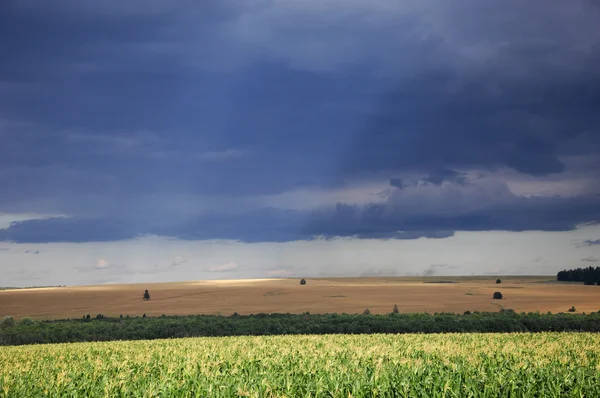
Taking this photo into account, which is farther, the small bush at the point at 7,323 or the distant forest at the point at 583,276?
the distant forest at the point at 583,276

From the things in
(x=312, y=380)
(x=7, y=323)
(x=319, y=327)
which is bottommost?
(x=319, y=327)

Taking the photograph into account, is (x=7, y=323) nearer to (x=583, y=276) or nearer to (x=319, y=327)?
(x=319, y=327)

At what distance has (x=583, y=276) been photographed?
9412cm

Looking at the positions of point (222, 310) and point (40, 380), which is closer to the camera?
point (40, 380)

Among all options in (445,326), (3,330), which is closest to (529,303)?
(445,326)

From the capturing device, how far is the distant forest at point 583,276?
8893 centimetres

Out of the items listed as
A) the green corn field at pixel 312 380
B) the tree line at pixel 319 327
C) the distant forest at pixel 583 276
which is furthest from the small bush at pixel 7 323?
the distant forest at pixel 583 276

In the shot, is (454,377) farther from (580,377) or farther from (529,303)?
(529,303)

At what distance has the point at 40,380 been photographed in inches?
547

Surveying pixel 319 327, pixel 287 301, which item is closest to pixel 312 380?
pixel 319 327

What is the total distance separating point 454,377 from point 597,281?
88.7 m

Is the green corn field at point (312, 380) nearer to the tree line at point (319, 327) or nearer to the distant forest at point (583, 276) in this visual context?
the tree line at point (319, 327)

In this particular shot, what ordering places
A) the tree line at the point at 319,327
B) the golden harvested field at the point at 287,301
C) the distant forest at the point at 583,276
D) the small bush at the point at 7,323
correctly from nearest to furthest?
the tree line at the point at 319,327
the small bush at the point at 7,323
the golden harvested field at the point at 287,301
the distant forest at the point at 583,276

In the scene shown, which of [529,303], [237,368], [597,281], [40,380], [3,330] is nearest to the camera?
[40,380]
